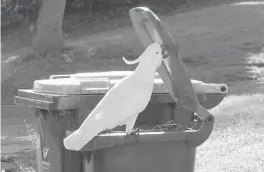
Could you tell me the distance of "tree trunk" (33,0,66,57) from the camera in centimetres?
1708

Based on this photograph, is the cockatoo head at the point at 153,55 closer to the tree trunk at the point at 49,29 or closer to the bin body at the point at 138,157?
the bin body at the point at 138,157

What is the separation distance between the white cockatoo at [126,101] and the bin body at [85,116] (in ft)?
0.66

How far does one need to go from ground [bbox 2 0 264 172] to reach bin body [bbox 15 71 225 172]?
3.86 metres

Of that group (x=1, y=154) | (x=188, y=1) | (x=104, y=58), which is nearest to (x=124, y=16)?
(x=188, y=1)

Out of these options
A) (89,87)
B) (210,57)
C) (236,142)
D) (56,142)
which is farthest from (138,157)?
(210,57)

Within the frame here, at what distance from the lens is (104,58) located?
56.0ft

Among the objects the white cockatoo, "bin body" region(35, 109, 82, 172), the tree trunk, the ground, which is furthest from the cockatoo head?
the tree trunk

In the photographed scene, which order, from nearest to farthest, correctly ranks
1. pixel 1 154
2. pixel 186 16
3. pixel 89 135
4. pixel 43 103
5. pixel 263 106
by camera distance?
1. pixel 89 135
2. pixel 43 103
3. pixel 1 154
4. pixel 263 106
5. pixel 186 16

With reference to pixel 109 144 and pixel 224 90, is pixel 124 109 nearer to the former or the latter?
pixel 109 144

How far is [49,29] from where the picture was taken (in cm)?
1733

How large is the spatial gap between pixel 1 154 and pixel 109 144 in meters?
4.77

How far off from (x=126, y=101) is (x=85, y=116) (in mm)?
470

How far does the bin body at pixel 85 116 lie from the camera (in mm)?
4062

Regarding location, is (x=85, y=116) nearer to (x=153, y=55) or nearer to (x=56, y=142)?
(x=56, y=142)
